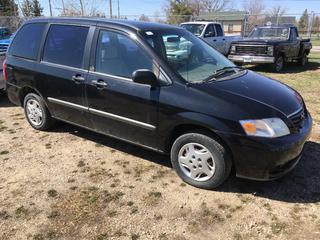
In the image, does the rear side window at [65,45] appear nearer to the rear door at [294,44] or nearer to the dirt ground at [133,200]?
the dirt ground at [133,200]

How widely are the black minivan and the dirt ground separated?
1.08 ft

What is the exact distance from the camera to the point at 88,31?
186 inches

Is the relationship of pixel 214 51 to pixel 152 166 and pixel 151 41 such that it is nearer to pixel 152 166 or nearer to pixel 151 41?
pixel 151 41

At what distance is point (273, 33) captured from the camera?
13.5 metres

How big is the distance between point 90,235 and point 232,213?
4.65 feet

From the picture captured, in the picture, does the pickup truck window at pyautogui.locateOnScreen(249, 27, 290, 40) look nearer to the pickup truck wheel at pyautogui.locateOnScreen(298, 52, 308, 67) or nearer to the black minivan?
the pickup truck wheel at pyautogui.locateOnScreen(298, 52, 308, 67)

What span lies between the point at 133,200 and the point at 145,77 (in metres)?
1.35

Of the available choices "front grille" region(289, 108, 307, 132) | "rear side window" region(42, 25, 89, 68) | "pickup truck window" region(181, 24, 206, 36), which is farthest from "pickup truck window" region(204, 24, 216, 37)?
"front grille" region(289, 108, 307, 132)

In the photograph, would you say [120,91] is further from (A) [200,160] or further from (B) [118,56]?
(A) [200,160]

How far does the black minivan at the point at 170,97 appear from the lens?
145 inches

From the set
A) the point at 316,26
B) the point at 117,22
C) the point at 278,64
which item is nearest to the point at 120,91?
→ the point at 117,22

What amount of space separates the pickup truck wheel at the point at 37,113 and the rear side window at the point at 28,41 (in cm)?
66

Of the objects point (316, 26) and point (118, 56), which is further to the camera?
point (316, 26)

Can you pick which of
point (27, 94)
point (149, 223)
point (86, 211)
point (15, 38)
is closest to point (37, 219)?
point (86, 211)
